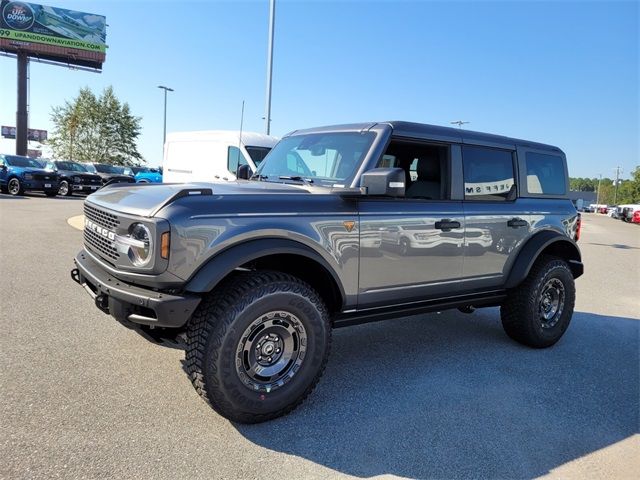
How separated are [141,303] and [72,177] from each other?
23.2m

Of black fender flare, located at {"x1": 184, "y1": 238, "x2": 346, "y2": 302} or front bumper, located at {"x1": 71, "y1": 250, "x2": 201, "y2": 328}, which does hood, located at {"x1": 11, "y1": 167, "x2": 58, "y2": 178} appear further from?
black fender flare, located at {"x1": 184, "y1": 238, "x2": 346, "y2": 302}

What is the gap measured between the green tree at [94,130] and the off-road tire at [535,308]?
47381mm

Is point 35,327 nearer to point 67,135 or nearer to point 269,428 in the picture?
point 269,428

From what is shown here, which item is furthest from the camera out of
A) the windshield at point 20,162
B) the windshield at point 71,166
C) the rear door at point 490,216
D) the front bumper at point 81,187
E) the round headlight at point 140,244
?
the windshield at point 71,166

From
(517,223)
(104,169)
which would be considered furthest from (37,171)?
(517,223)

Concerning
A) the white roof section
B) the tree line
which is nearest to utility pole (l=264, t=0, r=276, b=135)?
the white roof section

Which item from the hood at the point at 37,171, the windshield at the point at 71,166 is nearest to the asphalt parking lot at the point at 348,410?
the hood at the point at 37,171

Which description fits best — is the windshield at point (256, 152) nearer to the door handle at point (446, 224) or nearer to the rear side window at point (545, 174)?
the rear side window at point (545, 174)

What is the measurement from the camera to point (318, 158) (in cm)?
395

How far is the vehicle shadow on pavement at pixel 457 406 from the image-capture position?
276 centimetres

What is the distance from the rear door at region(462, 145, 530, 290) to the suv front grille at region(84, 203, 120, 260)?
2775mm

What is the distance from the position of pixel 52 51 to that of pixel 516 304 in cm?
5010

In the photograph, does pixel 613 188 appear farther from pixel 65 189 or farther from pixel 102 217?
pixel 102 217

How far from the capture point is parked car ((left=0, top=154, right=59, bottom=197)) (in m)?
21.0
